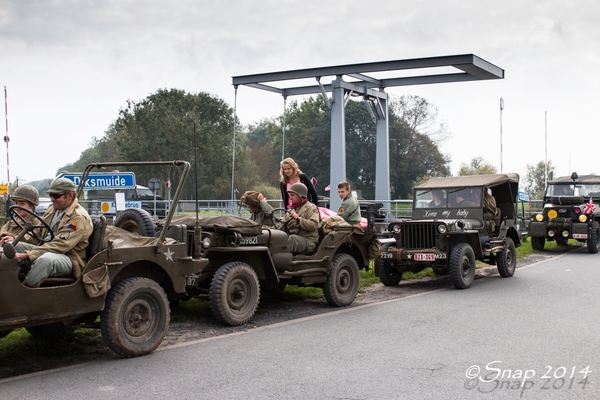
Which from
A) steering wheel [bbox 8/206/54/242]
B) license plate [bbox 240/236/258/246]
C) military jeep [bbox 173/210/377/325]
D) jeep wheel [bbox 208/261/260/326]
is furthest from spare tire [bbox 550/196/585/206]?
steering wheel [bbox 8/206/54/242]

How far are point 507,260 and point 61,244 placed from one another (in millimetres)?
10189

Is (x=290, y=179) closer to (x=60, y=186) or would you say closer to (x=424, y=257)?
(x=424, y=257)

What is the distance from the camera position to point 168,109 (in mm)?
57938

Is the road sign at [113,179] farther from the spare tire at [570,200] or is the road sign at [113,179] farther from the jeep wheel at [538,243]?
the spare tire at [570,200]

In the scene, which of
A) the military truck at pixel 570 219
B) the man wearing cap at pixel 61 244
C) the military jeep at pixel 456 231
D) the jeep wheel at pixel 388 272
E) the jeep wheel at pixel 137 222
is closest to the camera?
the man wearing cap at pixel 61 244

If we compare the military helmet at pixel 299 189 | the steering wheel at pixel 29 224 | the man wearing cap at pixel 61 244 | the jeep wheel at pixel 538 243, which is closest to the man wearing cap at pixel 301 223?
the military helmet at pixel 299 189

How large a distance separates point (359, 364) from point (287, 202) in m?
4.61

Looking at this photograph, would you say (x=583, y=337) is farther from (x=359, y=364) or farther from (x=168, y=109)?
(x=168, y=109)

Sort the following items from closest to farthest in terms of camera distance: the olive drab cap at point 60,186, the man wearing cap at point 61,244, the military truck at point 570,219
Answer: the man wearing cap at point 61,244
the olive drab cap at point 60,186
the military truck at point 570,219

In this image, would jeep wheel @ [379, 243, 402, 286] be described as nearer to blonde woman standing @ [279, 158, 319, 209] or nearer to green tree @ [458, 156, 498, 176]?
blonde woman standing @ [279, 158, 319, 209]

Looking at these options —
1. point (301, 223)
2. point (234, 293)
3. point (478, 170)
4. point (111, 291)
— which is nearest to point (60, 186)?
point (111, 291)

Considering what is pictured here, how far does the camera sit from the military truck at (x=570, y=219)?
20.8m

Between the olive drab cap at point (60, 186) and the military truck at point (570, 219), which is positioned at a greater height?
the olive drab cap at point (60, 186)

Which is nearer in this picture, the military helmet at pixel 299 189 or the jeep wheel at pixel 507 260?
the military helmet at pixel 299 189
